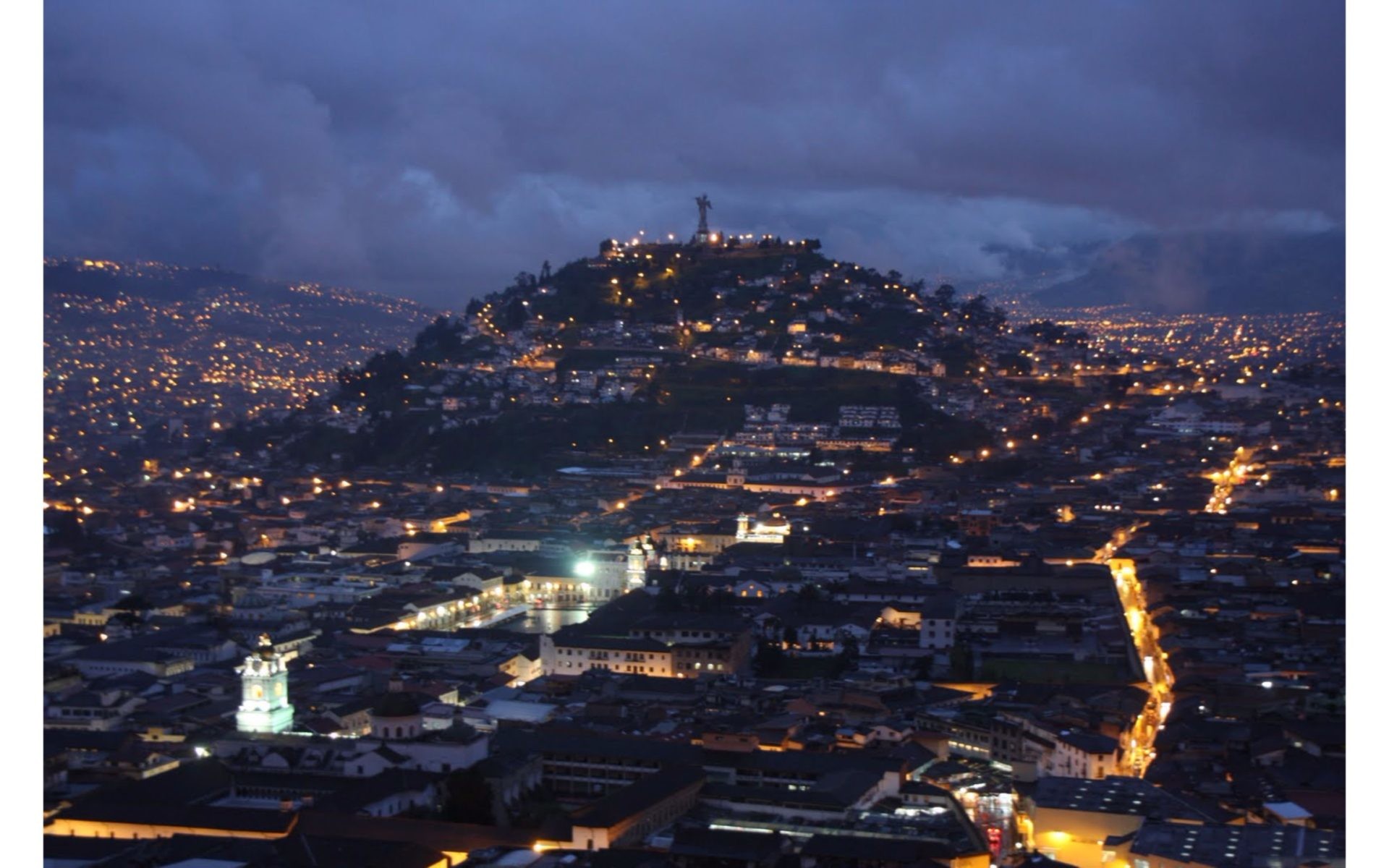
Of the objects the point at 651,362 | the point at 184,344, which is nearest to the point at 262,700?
the point at 651,362

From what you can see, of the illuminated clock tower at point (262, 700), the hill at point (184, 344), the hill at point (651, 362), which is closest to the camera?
the illuminated clock tower at point (262, 700)

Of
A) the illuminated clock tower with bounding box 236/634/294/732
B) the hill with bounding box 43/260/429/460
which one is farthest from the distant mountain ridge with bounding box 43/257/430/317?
the illuminated clock tower with bounding box 236/634/294/732

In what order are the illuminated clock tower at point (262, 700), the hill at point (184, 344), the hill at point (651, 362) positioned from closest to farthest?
the illuminated clock tower at point (262, 700) < the hill at point (184, 344) < the hill at point (651, 362)

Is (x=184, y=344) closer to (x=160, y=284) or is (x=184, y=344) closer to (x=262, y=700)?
(x=160, y=284)

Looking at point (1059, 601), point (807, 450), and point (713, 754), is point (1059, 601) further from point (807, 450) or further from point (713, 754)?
point (807, 450)

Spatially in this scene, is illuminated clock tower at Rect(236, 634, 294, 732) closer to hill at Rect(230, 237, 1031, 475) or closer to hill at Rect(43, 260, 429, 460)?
hill at Rect(43, 260, 429, 460)

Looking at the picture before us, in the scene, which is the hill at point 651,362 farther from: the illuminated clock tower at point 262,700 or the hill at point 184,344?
the illuminated clock tower at point 262,700

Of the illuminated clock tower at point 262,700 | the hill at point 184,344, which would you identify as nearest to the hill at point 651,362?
the hill at point 184,344
